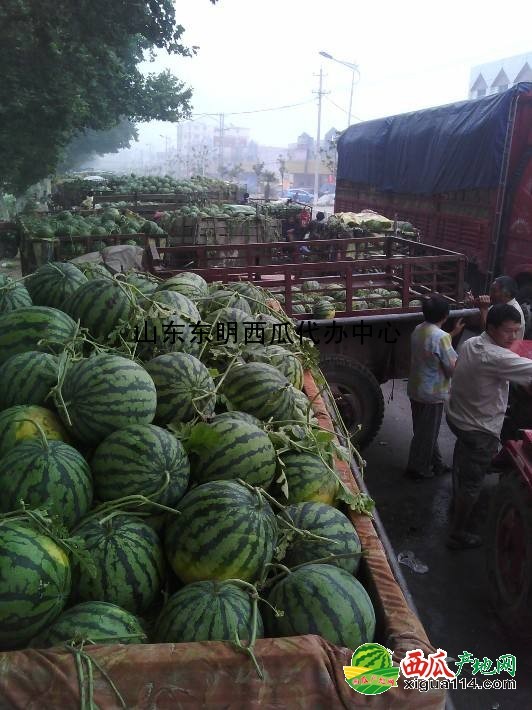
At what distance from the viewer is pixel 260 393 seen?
2434 mm

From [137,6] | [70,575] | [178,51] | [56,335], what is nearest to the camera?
[70,575]

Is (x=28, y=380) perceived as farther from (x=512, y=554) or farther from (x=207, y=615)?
(x=512, y=554)

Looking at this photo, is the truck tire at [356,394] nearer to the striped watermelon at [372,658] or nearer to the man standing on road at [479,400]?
the man standing on road at [479,400]

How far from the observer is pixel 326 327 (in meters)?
5.89

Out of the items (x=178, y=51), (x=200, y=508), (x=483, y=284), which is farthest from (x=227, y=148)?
(x=200, y=508)

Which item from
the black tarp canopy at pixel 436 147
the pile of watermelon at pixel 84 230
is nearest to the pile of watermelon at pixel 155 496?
the pile of watermelon at pixel 84 230

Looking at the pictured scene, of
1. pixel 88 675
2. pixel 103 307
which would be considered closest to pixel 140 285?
pixel 103 307

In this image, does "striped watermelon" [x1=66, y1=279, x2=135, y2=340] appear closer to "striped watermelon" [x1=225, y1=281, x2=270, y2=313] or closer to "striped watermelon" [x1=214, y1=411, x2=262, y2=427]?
"striped watermelon" [x1=214, y1=411, x2=262, y2=427]

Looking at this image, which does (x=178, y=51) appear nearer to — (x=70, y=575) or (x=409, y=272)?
(x=409, y=272)

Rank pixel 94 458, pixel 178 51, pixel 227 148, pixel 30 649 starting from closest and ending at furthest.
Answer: pixel 30 649 < pixel 94 458 < pixel 178 51 < pixel 227 148

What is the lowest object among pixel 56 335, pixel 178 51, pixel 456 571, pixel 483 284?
pixel 456 571

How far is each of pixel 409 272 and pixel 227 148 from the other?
134 m

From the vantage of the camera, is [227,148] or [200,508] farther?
[227,148]

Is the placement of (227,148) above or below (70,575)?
above
